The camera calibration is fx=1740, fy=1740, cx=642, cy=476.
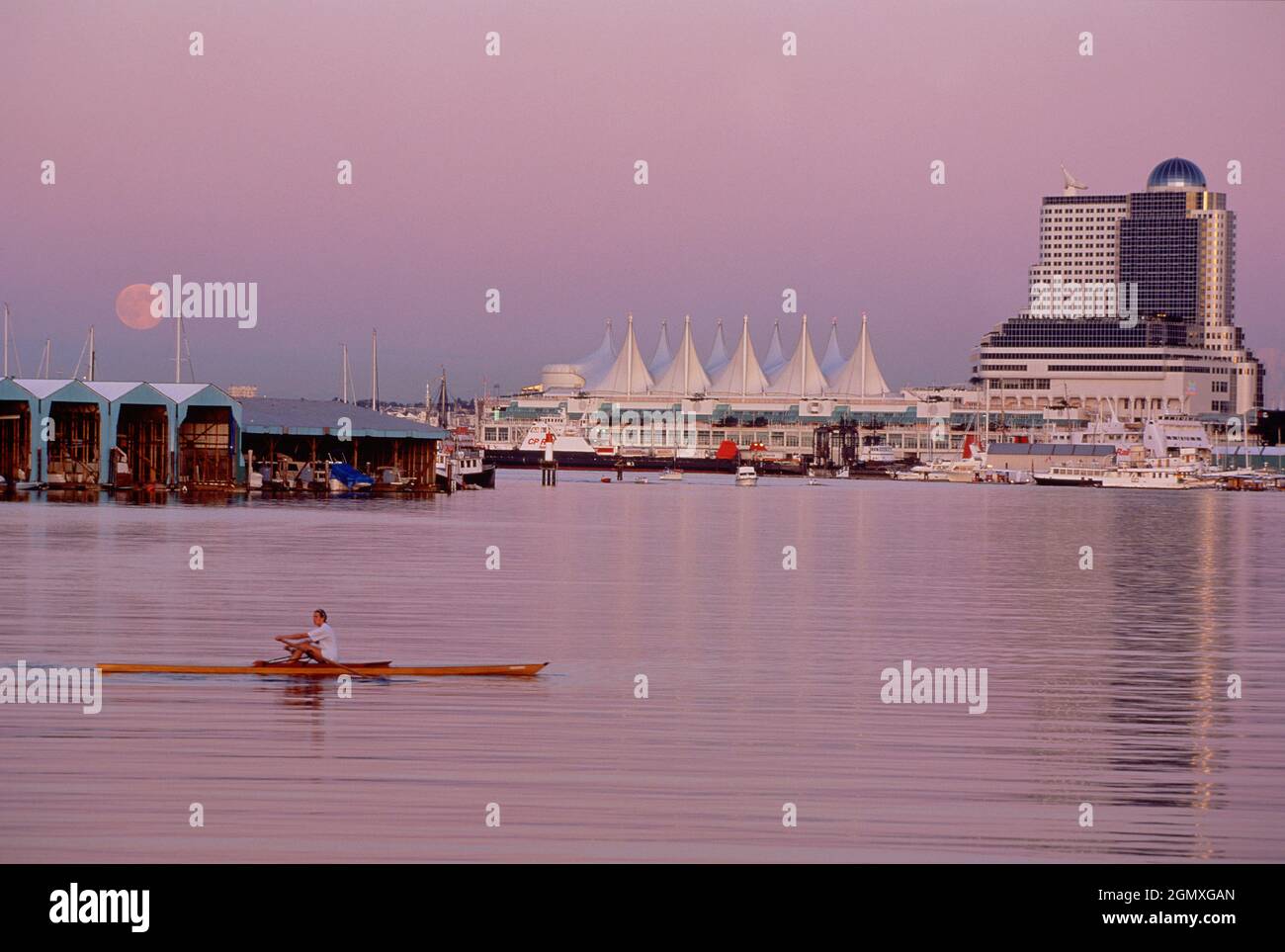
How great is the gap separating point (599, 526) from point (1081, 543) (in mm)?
18714

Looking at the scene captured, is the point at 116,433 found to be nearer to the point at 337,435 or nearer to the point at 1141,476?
the point at 337,435

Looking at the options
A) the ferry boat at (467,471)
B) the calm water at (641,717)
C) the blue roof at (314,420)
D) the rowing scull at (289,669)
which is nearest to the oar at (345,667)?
the rowing scull at (289,669)

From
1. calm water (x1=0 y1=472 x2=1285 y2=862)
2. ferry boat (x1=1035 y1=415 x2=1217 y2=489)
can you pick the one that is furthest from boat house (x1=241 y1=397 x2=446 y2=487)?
ferry boat (x1=1035 y1=415 x2=1217 y2=489)

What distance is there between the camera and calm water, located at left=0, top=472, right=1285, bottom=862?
15.3 m

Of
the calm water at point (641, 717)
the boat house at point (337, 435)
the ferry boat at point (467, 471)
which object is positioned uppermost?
the boat house at point (337, 435)

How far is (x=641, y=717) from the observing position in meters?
21.5

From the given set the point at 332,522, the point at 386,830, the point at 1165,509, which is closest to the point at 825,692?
the point at 386,830

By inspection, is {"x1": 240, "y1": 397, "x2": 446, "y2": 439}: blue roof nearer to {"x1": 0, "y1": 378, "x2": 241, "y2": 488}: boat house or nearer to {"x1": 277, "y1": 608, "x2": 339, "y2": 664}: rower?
{"x1": 0, "y1": 378, "x2": 241, "y2": 488}: boat house

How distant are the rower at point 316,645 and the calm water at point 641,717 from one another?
42cm

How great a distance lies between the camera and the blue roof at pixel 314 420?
303 feet

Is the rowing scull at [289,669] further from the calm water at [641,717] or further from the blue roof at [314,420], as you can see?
the blue roof at [314,420]

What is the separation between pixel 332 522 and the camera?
214 feet
